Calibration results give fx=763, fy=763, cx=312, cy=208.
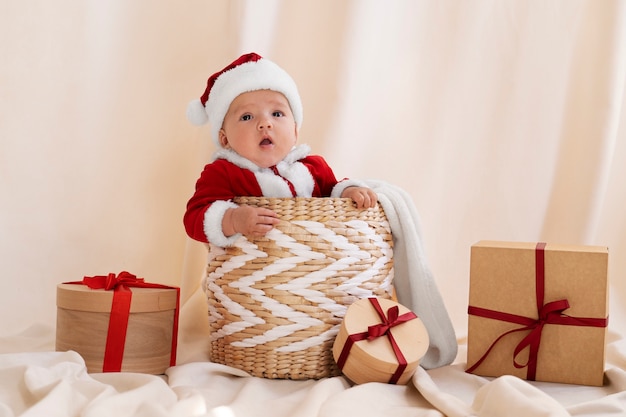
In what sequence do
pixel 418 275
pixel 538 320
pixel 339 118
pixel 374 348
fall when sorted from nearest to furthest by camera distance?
1. pixel 374 348
2. pixel 538 320
3. pixel 418 275
4. pixel 339 118

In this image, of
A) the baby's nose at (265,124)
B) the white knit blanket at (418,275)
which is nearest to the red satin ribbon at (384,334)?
the white knit blanket at (418,275)

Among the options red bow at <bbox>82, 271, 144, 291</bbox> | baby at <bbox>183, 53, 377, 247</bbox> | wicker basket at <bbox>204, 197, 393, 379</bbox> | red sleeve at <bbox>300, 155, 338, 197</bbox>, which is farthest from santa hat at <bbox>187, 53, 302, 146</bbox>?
red bow at <bbox>82, 271, 144, 291</bbox>

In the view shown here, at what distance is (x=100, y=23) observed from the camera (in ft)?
6.42

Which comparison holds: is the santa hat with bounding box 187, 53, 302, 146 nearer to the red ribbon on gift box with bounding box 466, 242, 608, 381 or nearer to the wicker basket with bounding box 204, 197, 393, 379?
the wicker basket with bounding box 204, 197, 393, 379

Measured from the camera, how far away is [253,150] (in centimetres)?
156

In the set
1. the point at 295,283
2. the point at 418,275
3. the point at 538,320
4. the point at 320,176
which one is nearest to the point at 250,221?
the point at 295,283

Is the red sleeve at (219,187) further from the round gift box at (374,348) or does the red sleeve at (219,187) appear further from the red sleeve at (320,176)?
the round gift box at (374,348)

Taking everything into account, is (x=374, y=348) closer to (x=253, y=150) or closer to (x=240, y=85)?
(x=253, y=150)

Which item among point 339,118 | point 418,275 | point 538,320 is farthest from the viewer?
point 339,118

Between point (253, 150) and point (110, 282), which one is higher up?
point (253, 150)

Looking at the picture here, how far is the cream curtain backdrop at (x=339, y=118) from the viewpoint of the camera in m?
1.91

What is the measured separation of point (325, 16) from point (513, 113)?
55 cm

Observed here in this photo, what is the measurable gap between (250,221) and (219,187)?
17 cm

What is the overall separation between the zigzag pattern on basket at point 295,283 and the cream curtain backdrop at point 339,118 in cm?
48
